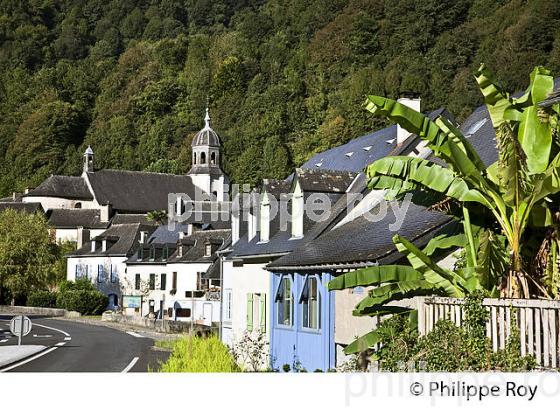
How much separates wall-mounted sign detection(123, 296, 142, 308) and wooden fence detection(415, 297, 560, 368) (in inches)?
1676

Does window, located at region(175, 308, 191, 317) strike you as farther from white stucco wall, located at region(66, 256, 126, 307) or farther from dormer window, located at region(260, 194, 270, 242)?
dormer window, located at region(260, 194, 270, 242)

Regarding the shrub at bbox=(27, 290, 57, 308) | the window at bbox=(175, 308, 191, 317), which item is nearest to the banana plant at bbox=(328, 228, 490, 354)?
the window at bbox=(175, 308, 191, 317)

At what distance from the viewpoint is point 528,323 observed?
28.9 feet

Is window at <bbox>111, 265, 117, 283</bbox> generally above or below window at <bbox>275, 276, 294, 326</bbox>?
above

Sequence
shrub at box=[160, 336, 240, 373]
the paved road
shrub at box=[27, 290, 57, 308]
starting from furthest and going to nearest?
shrub at box=[27, 290, 57, 308], the paved road, shrub at box=[160, 336, 240, 373]

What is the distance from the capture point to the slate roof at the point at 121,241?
5725cm

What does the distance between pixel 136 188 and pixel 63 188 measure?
24.2 ft

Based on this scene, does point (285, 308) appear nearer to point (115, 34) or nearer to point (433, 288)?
point (433, 288)

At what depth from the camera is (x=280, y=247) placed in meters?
19.7

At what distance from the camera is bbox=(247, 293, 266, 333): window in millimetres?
21091

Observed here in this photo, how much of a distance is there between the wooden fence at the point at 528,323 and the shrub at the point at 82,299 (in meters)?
43.1

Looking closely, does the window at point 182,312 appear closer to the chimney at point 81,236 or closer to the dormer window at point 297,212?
the chimney at point 81,236
